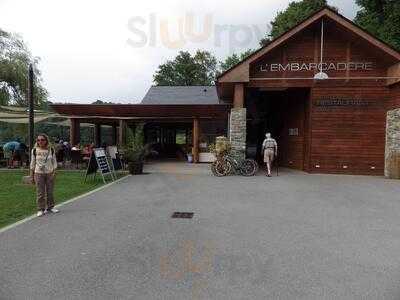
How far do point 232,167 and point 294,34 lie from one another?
17.9ft

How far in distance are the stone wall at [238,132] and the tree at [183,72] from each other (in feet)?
158

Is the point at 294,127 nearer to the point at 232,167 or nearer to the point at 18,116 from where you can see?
the point at 232,167

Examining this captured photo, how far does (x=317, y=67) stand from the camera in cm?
1742

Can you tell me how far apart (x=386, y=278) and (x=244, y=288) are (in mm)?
1547

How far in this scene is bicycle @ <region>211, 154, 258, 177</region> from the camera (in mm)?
15633

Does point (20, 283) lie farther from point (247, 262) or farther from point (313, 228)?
point (313, 228)

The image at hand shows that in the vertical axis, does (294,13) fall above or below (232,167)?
above

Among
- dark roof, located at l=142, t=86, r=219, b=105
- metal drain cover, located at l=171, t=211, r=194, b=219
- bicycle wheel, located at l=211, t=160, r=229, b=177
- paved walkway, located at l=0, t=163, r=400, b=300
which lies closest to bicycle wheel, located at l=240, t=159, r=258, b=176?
bicycle wheel, located at l=211, t=160, r=229, b=177

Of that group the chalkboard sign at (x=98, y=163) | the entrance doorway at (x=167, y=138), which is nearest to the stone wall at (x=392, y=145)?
the chalkboard sign at (x=98, y=163)

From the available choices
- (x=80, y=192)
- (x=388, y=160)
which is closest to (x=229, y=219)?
(x=80, y=192)

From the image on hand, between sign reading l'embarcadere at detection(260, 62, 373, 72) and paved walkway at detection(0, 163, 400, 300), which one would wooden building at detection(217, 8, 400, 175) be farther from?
paved walkway at detection(0, 163, 400, 300)

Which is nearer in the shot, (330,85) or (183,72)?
(330,85)

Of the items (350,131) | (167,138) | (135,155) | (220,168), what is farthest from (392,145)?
(167,138)

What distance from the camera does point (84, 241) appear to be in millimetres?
6098
